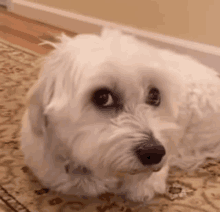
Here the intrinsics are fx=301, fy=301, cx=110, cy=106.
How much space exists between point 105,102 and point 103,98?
16 millimetres

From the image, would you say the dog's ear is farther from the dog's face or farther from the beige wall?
the beige wall

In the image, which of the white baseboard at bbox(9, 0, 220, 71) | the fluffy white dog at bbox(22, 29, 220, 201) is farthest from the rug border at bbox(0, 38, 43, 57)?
the fluffy white dog at bbox(22, 29, 220, 201)

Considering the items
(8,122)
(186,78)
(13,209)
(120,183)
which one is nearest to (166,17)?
(186,78)

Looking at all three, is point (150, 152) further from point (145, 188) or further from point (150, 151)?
point (145, 188)

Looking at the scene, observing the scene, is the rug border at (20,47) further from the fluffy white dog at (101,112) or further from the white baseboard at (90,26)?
the fluffy white dog at (101,112)

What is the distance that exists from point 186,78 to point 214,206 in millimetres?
549

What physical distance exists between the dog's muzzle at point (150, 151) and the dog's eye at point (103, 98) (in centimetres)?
15

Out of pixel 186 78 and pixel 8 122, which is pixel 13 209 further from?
pixel 186 78

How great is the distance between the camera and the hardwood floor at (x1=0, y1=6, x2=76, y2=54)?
2830mm

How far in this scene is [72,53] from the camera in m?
0.88

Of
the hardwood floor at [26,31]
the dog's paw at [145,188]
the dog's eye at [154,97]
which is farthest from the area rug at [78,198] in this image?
the hardwood floor at [26,31]

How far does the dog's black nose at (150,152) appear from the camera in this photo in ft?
2.78

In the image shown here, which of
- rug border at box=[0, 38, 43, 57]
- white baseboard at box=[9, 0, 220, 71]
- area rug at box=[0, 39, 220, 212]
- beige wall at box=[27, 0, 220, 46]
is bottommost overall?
area rug at box=[0, 39, 220, 212]

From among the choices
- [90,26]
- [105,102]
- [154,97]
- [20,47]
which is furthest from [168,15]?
[105,102]
